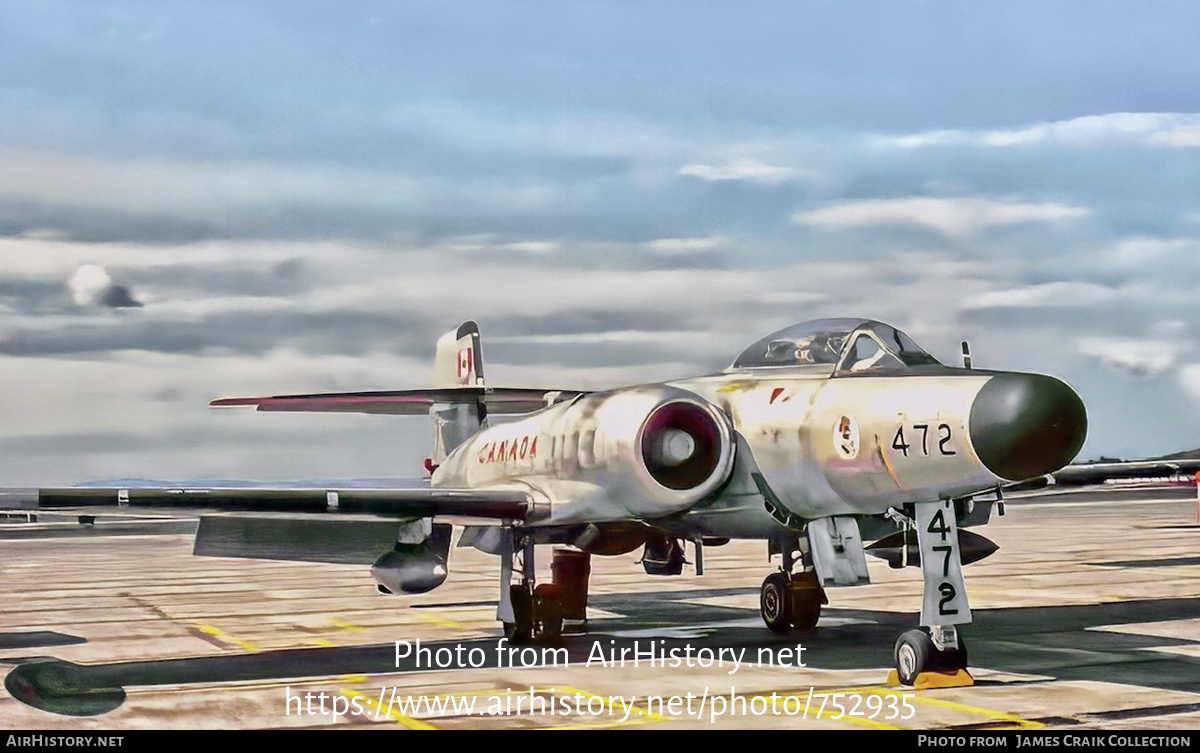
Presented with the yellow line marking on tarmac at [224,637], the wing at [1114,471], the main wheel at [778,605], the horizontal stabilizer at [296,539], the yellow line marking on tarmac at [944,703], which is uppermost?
the wing at [1114,471]

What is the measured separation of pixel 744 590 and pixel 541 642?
8.02m

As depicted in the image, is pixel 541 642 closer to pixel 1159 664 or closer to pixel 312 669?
pixel 312 669

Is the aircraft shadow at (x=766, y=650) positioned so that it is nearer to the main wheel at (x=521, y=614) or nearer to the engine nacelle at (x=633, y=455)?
the main wheel at (x=521, y=614)

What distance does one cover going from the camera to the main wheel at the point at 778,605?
1547 cm

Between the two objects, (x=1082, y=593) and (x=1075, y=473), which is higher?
(x=1075, y=473)

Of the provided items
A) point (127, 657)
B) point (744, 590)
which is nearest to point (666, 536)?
point (127, 657)

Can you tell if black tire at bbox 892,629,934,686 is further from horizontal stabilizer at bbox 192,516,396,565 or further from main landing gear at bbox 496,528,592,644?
horizontal stabilizer at bbox 192,516,396,565

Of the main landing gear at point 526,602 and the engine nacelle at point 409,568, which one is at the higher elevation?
the engine nacelle at point 409,568

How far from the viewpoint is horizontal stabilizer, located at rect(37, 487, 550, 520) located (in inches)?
498

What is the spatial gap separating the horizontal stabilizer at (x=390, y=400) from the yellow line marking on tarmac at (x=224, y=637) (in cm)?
295

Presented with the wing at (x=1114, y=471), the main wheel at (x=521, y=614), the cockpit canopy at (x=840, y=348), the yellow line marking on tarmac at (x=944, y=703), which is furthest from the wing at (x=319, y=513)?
the wing at (x=1114, y=471)

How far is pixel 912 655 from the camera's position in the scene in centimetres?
1102

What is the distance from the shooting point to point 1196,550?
28.4 m

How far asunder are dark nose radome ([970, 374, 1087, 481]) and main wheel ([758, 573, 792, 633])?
5.81 meters
